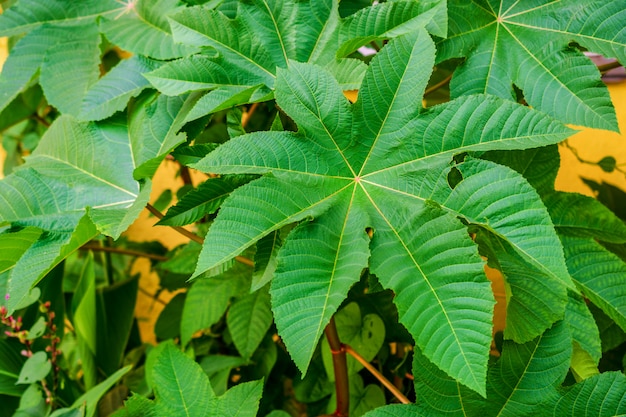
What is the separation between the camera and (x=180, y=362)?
697 millimetres

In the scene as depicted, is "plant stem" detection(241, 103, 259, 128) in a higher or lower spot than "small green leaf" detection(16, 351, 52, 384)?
higher

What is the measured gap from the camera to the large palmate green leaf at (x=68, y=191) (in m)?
0.62

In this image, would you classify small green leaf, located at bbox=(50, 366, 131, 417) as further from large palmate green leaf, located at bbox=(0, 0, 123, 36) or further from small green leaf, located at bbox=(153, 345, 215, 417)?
large palmate green leaf, located at bbox=(0, 0, 123, 36)

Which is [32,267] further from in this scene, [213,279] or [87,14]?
[87,14]

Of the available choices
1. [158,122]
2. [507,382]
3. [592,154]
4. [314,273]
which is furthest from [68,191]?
[592,154]

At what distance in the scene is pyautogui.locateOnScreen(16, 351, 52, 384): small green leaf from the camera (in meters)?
0.86

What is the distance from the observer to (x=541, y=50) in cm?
64

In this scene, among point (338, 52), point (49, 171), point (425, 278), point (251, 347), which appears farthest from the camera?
point (251, 347)

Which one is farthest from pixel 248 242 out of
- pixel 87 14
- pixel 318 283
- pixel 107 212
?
pixel 87 14

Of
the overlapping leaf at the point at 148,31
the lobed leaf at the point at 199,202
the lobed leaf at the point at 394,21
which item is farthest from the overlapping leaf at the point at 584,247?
the overlapping leaf at the point at 148,31

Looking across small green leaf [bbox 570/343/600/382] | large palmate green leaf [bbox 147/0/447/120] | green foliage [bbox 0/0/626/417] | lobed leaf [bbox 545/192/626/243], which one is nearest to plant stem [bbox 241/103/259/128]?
green foliage [bbox 0/0/626/417]

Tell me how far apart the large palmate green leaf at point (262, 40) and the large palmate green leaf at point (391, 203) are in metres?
0.07

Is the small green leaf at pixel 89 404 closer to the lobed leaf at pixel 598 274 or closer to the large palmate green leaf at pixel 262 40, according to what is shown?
the large palmate green leaf at pixel 262 40

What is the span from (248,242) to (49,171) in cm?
39
